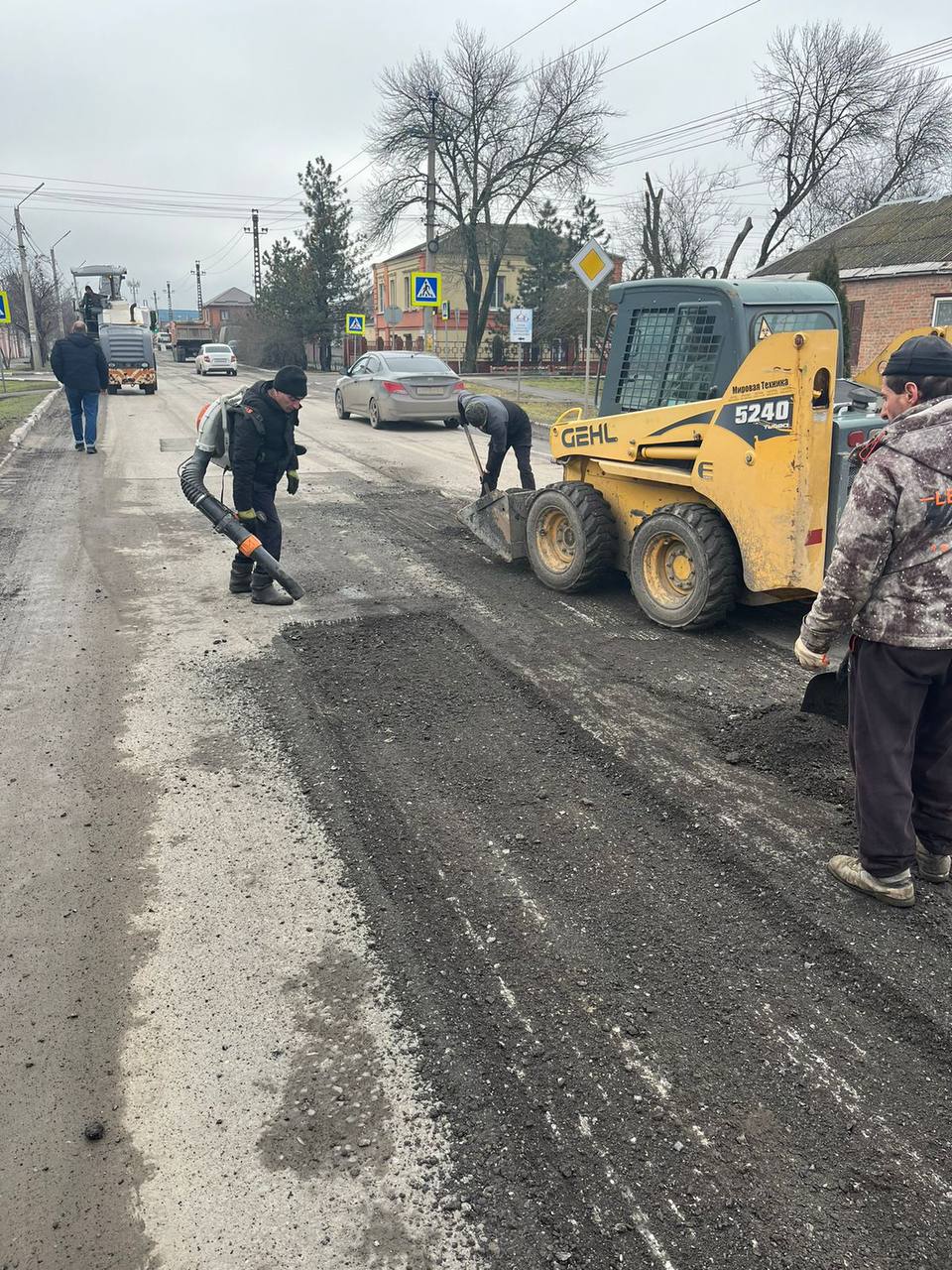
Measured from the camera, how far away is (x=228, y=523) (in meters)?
7.34

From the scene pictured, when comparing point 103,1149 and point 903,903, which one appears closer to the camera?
point 103,1149

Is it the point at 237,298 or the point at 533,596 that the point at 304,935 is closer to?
the point at 533,596

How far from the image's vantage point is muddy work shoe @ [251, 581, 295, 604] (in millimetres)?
7434

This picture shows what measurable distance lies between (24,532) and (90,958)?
747 centimetres

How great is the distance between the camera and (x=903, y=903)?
355 cm

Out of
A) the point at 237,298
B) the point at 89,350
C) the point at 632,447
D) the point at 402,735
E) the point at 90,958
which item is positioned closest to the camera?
the point at 90,958

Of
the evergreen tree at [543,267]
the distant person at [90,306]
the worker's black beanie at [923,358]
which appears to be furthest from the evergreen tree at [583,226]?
the worker's black beanie at [923,358]

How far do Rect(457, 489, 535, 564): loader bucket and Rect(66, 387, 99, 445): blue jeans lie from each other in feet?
29.5

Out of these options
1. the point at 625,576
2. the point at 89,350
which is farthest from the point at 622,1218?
the point at 89,350

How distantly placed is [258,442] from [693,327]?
10.6 feet

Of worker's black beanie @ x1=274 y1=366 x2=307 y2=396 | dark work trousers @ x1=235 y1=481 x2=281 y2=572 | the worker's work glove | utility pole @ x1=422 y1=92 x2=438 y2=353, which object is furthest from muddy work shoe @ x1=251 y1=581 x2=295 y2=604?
utility pole @ x1=422 y1=92 x2=438 y2=353

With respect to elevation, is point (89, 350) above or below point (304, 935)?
above

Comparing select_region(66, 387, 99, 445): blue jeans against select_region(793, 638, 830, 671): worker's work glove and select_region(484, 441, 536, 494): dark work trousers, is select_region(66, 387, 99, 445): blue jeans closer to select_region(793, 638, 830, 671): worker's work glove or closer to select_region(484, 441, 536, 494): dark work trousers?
select_region(484, 441, 536, 494): dark work trousers

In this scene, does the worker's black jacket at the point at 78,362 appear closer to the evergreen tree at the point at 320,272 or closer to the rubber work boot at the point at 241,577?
the rubber work boot at the point at 241,577
